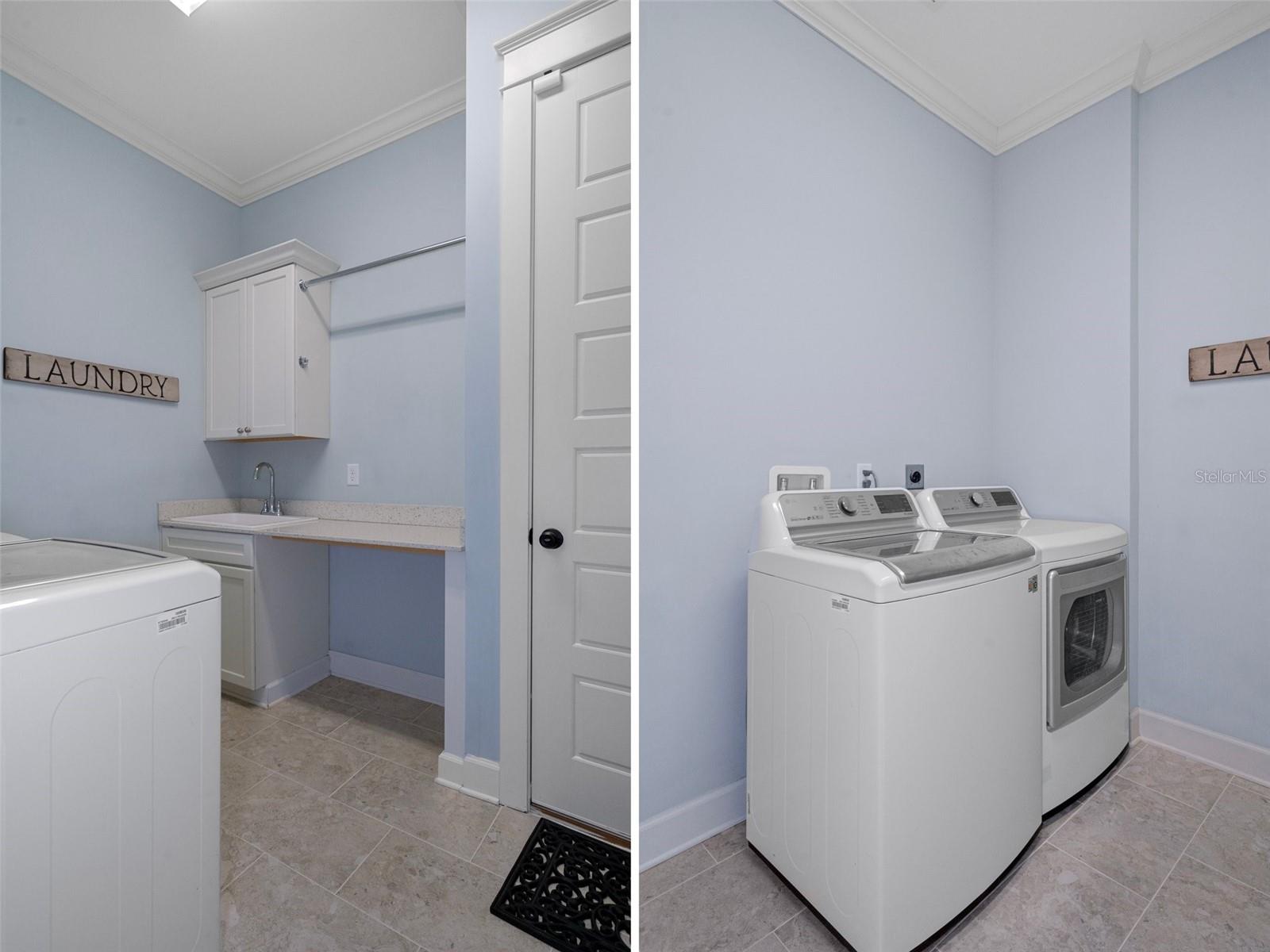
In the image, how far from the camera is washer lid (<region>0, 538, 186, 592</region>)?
0.75m

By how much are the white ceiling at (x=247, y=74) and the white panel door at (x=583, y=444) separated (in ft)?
2.47

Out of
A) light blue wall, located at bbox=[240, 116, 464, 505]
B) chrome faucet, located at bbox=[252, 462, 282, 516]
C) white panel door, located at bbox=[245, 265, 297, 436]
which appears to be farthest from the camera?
light blue wall, located at bbox=[240, 116, 464, 505]

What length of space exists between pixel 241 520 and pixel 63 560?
3.05 ft

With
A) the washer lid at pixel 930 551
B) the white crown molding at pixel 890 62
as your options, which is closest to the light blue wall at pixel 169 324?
the white crown molding at pixel 890 62

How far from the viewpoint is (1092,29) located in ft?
5.51

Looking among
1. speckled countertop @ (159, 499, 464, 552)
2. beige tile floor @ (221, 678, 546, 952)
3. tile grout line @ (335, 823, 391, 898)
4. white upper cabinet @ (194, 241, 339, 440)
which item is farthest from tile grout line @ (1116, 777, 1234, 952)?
white upper cabinet @ (194, 241, 339, 440)

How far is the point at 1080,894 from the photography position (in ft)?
3.72

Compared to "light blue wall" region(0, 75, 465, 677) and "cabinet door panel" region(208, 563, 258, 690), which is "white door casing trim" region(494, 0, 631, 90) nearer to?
"light blue wall" region(0, 75, 465, 677)

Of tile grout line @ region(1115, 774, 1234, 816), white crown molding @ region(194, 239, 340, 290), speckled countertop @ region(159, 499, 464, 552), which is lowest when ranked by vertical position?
tile grout line @ region(1115, 774, 1234, 816)

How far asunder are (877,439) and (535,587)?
1149mm

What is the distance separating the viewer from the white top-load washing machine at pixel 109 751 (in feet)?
2.19

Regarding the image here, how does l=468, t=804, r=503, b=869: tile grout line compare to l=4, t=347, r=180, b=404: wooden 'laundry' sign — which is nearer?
l=4, t=347, r=180, b=404: wooden 'laundry' sign

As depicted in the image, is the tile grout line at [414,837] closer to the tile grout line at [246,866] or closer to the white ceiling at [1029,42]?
the tile grout line at [246,866]

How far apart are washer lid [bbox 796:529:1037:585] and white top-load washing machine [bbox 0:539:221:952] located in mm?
A: 1184
